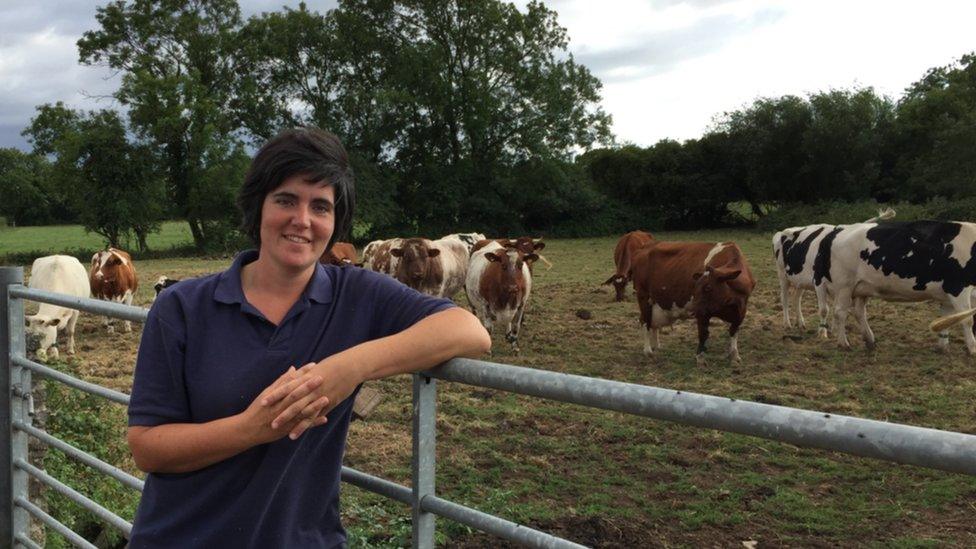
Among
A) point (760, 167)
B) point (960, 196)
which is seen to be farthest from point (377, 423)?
point (760, 167)

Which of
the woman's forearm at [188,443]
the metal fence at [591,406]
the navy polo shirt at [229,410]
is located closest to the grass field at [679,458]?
the metal fence at [591,406]

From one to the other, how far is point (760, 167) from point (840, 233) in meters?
27.7

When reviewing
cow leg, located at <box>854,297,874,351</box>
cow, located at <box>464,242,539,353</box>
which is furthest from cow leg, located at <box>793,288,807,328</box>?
cow, located at <box>464,242,539,353</box>

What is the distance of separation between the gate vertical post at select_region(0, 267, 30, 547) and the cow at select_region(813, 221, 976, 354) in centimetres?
1032

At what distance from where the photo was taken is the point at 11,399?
11.6 feet

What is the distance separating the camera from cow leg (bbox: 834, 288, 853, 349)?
38.4ft

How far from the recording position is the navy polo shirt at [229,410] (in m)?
1.85

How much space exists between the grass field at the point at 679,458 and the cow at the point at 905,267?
0.53 metres

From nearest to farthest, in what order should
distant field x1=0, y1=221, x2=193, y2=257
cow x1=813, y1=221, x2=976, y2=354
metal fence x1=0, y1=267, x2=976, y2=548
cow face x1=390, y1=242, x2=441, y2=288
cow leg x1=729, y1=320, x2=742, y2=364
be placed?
metal fence x1=0, y1=267, x2=976, y2=548, cow leg x1=729, y1=320, x2=742, y2=364, cow x1=813, y1=221, x2=976, y2=354, cow face x1=390, y1=242, x2=441, y2=288, distant field x1=0, y1=221, x2=193, y2=257

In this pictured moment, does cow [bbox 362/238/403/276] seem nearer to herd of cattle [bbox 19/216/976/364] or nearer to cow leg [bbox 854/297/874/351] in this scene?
herd of cattle [bbox 19/216/976/364]

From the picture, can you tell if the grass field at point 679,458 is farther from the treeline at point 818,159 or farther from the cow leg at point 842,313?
the treeline at point 818,159

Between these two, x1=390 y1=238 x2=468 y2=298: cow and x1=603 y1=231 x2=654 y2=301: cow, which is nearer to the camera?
x1=390 y1=238 x2=468 y2=298: cow

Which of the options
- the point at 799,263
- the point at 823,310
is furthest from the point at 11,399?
the point at 799,263

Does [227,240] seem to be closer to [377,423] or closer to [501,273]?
[501,273]
